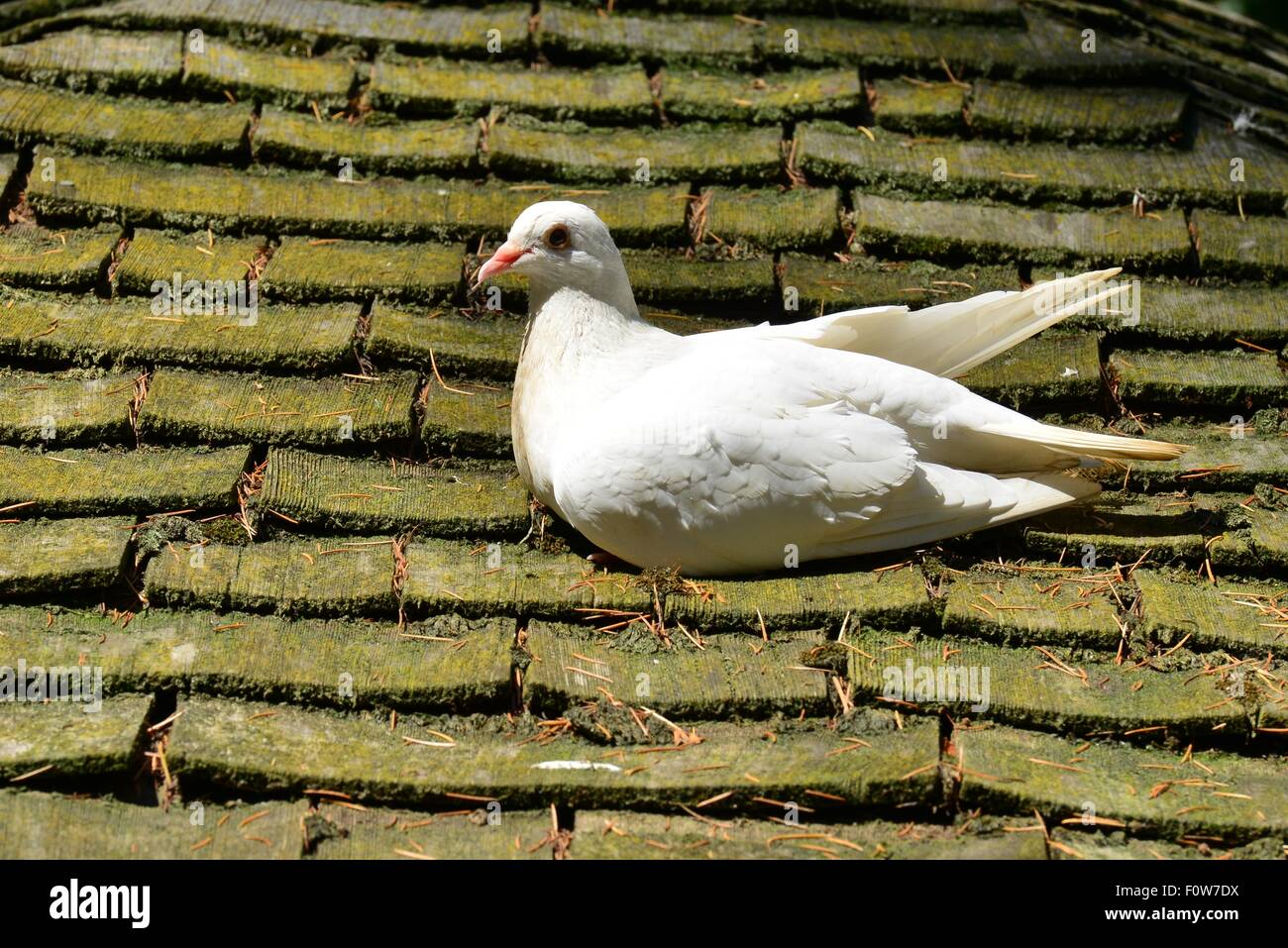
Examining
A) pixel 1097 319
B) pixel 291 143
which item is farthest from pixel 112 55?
pixel 1097 319

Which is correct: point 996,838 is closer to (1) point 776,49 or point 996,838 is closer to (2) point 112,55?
(1) point 776,49

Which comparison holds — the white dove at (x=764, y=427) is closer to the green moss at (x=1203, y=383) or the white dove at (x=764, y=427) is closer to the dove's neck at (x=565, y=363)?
the dove's neck at (x=565, y=363)

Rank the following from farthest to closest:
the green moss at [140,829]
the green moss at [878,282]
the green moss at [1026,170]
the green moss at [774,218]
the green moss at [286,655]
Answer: the green moss at [1026,170] < the green moss at [774,218] < the green moss at [878,282] < the green moss at [286,655] < the green moss at [140,829]

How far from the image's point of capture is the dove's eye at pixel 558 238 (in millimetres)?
3127

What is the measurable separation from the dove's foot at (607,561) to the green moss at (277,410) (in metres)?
0.56

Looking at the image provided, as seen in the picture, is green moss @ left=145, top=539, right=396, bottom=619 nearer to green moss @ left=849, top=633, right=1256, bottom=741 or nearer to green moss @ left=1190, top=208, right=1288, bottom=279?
green moss @ left=849, top=633, right=1256, bottom=741

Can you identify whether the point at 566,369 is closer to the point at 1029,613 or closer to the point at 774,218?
the point at 774,218

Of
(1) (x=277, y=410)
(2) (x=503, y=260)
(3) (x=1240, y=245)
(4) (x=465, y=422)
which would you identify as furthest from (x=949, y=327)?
(1) (x=277, y=410)

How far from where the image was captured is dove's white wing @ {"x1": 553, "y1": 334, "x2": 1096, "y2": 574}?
2855mm

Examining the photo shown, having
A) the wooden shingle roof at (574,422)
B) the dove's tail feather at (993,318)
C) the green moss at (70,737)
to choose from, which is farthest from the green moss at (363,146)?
the green moss at (70,737)

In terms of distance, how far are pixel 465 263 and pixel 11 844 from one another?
5.83ft

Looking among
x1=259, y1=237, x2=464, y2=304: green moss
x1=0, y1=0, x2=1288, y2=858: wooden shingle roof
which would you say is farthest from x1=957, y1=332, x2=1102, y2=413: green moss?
x1=259, y1=237, x2=464, y2=304: green moss

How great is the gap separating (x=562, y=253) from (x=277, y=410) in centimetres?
79

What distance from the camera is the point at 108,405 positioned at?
3.08 metres
